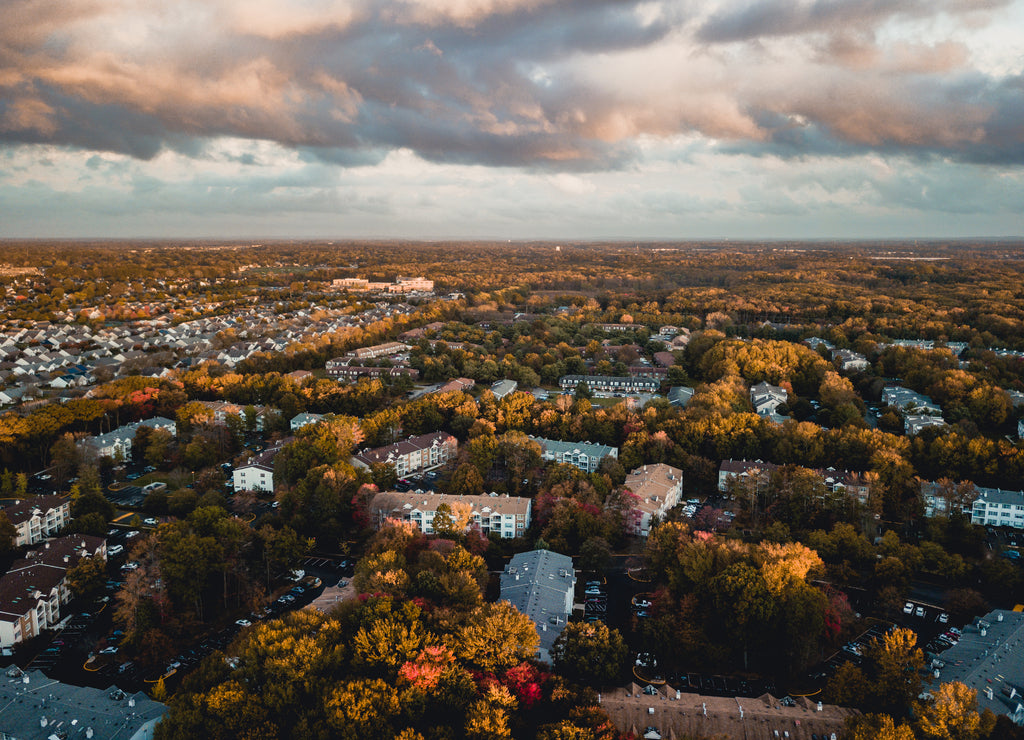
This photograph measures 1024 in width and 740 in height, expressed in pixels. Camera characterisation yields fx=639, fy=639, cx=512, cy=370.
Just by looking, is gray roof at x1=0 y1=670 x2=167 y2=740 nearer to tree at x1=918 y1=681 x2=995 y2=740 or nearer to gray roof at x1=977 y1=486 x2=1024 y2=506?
tree at x1=918 y1=681 x2=995 y2=740

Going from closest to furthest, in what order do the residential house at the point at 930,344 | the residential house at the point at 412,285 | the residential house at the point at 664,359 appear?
1. the residential house at the point at 664,359
2. the residential house at the point at 930,344
3. the residential house at the point at 412,285

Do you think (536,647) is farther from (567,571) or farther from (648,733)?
(567,571)

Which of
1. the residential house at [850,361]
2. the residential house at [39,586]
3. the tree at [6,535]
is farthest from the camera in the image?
the residential house at [850,361]

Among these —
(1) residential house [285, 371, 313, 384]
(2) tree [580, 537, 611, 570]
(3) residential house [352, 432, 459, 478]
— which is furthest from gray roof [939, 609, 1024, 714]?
(1) residential house [285, 371, 313, 384]

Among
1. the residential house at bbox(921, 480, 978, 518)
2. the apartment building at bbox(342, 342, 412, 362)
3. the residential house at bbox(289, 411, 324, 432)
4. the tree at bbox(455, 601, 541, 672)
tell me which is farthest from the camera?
the apartment building at bbox(342, 342, 412, 362)

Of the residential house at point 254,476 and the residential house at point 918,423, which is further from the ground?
the residential house at point 918,423

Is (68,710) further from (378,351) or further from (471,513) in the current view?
(378,351)

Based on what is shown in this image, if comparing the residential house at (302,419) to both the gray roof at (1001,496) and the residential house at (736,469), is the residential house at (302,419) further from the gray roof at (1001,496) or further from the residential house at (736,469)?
the gray roof at (1001,496)

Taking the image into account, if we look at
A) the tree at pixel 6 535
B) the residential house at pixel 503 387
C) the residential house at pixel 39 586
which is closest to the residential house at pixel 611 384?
the residential house at pixel 503 387
